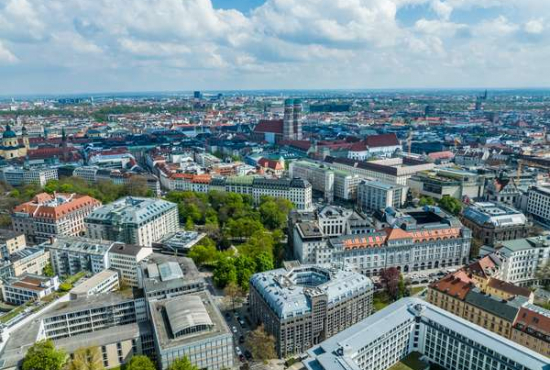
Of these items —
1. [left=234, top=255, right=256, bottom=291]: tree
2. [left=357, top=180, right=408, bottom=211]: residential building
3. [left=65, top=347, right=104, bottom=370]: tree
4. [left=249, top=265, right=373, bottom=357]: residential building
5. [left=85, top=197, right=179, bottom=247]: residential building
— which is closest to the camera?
[left=65, top=347, right=104, bottom=370]: tree

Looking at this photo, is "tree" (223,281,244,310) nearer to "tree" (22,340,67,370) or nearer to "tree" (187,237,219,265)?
"tree" (187,237,219,265)

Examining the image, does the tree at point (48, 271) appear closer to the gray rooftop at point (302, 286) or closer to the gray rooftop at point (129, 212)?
the gray rooftop at point (129, 212)

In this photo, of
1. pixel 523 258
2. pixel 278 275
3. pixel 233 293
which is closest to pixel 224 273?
pixel 233 293

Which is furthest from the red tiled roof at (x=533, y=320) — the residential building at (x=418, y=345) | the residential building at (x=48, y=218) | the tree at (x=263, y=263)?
the residential building at (x=48, y=218)

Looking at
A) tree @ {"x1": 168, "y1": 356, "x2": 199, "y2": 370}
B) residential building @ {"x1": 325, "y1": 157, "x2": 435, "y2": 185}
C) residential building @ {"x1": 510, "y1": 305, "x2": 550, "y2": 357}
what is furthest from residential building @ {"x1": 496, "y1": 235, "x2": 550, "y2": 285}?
residential building @ {"x1": 325, "y1": 157, "x2": 435, "y2": 185}

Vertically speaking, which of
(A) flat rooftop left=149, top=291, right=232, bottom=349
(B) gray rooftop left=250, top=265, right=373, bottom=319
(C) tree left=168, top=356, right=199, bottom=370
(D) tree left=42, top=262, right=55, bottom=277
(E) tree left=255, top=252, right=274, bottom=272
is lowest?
(D) tree left=42, top=262, right=55, bottom=277

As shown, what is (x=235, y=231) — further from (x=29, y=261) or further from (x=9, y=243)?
(x=9, y=243)

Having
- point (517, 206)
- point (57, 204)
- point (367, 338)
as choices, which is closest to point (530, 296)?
point (367, 338)
